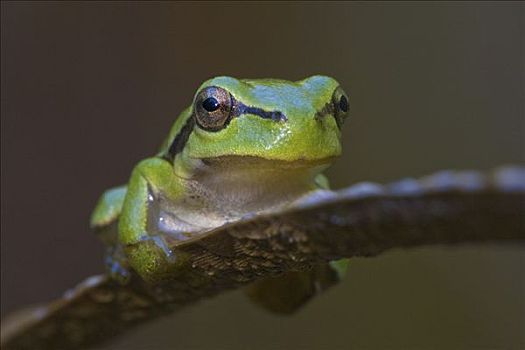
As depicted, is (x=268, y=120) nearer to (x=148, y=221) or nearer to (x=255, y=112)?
(x=255, y=112)

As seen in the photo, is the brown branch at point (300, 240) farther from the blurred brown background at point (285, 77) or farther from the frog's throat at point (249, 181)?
the blurred brown background at point (285, 77)

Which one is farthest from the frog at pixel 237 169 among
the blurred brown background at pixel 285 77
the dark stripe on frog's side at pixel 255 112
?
the blurred brown background at pixel 285 77

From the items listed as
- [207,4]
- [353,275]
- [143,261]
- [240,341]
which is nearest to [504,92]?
[353,275]

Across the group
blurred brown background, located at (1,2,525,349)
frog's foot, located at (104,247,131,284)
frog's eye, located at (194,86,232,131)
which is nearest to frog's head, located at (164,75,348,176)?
frog's eye, located at (194,86,232,131)

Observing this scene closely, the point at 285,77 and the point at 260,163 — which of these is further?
the point at 285,77

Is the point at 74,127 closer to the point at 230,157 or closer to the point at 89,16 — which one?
the point at 89,16

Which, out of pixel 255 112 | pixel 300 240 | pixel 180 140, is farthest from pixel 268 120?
pixel 300 240

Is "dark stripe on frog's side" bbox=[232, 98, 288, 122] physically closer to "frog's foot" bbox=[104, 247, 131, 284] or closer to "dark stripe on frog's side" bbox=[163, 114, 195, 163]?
"dark stripe on frog's side" bbox=[163, 114, 195, 163]
